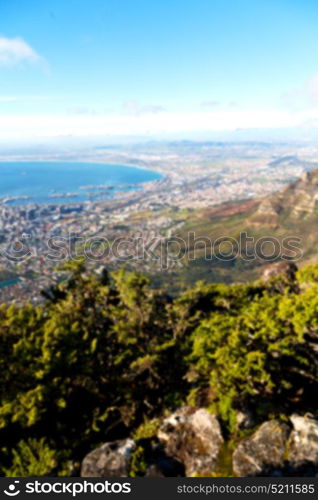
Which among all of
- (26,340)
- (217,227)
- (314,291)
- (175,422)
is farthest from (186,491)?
(217,227)

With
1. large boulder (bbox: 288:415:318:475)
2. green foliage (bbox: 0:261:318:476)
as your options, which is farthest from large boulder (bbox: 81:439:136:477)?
large boulder (bbox: 288:415:318:475)

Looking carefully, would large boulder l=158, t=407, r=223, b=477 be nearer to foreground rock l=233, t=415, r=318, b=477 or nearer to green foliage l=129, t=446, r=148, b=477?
foreground rock l=233, t=415, r=318, b=477

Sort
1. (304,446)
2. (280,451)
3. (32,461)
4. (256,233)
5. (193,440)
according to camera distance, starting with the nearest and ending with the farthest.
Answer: (32,461)
(304,446)
(280,451)
(193,440)
(256,233)

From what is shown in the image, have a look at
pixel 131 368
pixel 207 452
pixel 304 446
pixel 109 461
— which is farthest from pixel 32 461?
pixel 304 446

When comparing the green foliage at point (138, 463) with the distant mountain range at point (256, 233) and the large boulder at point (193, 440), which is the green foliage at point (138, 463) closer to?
the large boulder at point (193, 440)

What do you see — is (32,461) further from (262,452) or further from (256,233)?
(256,233)

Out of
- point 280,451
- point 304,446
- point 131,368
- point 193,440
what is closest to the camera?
point 304,446
